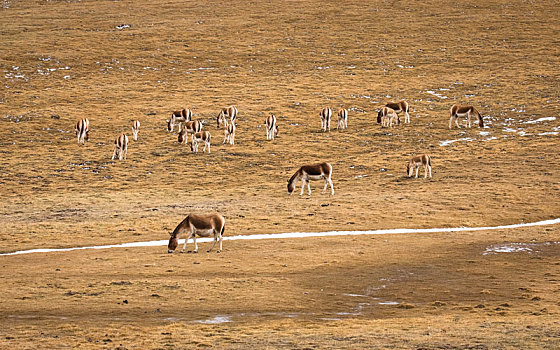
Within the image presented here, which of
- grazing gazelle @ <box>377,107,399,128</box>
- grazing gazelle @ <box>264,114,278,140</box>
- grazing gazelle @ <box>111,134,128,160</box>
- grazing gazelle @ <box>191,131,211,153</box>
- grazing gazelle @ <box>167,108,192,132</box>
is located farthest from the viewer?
grazing gazelle @ <box>377,107,399,128</box>

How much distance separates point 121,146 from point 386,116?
18.4 meters

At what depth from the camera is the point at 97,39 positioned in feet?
256

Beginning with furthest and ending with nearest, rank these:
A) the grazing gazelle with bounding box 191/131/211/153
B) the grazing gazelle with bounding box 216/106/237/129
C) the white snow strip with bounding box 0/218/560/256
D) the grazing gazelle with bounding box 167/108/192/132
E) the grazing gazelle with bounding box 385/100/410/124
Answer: the grazing gazelle with bounding box 385/100/410/124
the grazing gazelle with bounding box 216/106/237/129
the grazing gazelle with bounding box 167/108/192/132
the grazing gazelle with bounding box 191/131/211/153
the white snow strip with bounding box 0/218/560/256

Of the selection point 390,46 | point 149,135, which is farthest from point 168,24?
point 149,135

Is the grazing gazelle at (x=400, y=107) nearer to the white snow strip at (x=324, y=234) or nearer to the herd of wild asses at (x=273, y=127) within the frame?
the herd of wild asses at (x=273, y=127)

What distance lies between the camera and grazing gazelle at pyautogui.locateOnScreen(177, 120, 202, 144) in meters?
44.7

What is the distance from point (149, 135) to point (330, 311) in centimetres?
3327

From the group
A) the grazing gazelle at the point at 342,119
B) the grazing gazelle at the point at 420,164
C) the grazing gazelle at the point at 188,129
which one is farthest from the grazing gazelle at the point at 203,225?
the grazing gazelle at the point at 342,119

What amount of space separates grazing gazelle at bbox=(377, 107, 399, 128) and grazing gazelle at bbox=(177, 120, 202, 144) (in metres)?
12.9

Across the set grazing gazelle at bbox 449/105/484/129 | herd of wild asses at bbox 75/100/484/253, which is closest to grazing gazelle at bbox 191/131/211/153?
herd of wild asses at bbox 75/100/484/253

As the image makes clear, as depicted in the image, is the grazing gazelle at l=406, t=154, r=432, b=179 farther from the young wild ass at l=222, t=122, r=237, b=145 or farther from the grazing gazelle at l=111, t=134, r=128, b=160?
the grazing gazelle at l=111, t=134, r=128, b=160

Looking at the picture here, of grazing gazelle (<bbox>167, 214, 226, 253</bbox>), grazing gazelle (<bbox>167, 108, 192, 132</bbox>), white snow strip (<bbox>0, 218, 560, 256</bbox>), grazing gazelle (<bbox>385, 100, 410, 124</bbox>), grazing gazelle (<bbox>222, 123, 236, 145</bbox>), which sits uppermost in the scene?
grazing gazelle (<bbox>385, 100, 410, 124</bbox>)

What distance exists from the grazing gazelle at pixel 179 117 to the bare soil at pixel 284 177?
166 centimetres

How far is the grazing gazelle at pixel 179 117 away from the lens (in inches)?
1876
